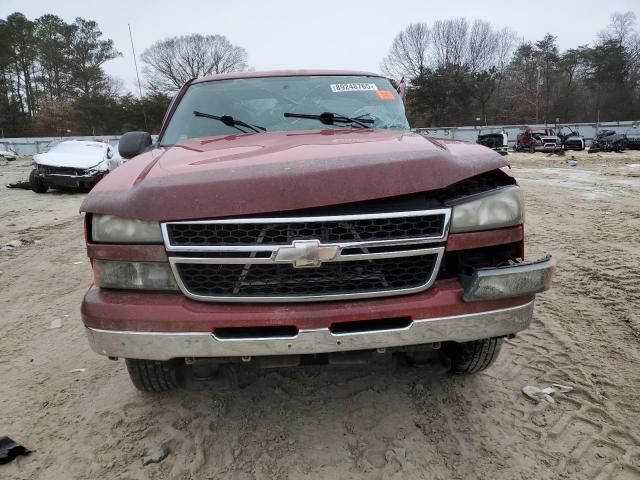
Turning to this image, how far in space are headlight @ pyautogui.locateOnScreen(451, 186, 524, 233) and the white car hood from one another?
11.8 m

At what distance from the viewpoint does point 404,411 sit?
7.68 ft

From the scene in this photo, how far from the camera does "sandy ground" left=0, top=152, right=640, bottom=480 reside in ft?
6.54

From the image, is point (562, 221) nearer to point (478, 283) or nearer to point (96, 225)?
point (478, 283)

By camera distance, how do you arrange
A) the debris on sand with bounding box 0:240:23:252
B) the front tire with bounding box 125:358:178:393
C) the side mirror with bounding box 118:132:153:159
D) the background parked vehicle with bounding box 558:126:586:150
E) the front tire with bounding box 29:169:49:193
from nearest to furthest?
the front tire with bounding box 125:358:178:393 < the side mirror with bounding box 118:132:153:159 < the debris on sand with bounding box 0:240:23:252 < the front tire with bounding box 29:169:49:193 < the background parked vehicle with bounding box 558:126:586:150

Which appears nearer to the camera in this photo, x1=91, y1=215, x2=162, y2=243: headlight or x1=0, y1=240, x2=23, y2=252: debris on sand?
x1=91, y1=215, x2=162, y2=243: headlight

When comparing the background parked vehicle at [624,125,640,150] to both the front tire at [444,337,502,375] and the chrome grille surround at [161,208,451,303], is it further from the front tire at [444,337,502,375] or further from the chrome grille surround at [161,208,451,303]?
the chrome grille surround at [161,208,451,303]

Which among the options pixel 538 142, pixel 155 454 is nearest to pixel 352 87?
pixel 155 454

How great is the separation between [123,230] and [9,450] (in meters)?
1.24

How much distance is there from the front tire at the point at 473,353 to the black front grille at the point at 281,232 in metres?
0.84

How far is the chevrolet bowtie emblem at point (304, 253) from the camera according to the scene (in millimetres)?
1681

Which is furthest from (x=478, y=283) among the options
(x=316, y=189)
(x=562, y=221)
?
(x=562, y=221)

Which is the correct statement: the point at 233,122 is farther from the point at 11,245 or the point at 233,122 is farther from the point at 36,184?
the point at 36,184

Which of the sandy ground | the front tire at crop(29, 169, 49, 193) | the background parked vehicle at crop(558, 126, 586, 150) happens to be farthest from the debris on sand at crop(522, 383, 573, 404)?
the background parked vehicle at crop(558, 126, 586, 150)

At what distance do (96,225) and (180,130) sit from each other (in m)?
1.45
